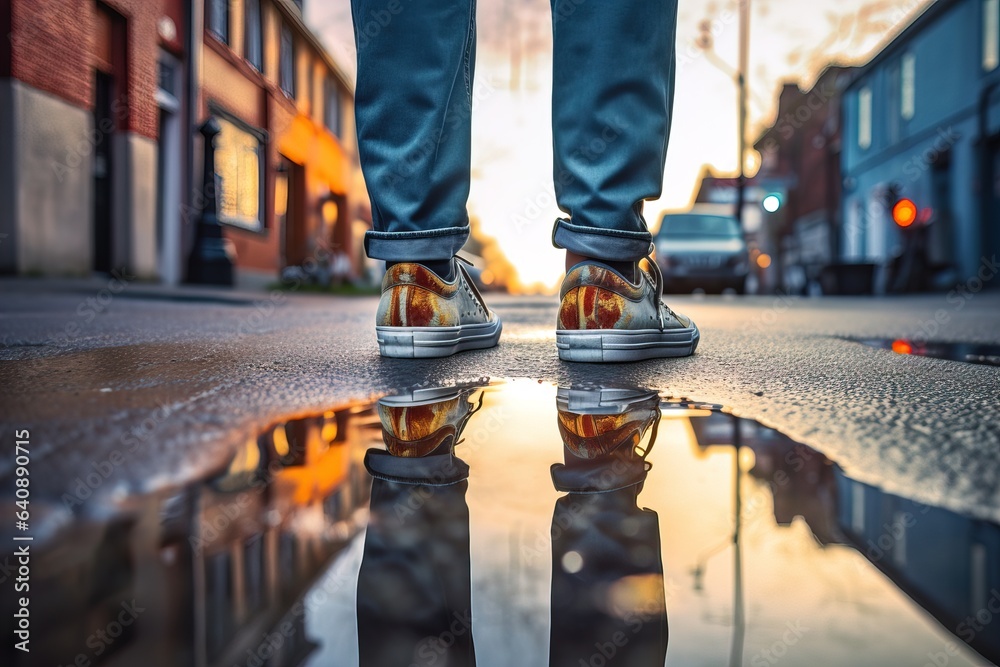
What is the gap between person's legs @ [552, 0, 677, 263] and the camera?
1.44 m

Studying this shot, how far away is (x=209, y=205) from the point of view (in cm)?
955

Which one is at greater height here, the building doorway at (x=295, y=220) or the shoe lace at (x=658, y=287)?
the building doorway at (x=295, y=220)

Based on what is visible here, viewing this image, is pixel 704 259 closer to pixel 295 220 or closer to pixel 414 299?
pixel 295 220

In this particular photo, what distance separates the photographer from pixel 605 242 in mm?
1502

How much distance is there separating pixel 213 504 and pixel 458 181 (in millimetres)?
1163

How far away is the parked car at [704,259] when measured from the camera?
10.7 m

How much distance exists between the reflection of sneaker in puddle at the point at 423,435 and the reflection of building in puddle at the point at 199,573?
5 cm

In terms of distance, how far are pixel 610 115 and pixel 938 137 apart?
16.2 metres

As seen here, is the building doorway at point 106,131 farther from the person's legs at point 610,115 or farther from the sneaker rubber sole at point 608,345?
the sneaker rubber sole at point 608,345

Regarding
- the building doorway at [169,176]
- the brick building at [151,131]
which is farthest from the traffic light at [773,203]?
the building doorway at [169,176]

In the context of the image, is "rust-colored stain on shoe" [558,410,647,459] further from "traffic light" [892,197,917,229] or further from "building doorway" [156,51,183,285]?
"traffic light" [892,197,917,229]

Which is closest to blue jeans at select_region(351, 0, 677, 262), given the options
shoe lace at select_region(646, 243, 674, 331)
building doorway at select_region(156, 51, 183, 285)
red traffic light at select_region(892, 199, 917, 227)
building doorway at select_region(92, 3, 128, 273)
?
shoe lace at select_region(646, 243, 674, 331)

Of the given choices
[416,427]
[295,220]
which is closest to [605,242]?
[416,427]

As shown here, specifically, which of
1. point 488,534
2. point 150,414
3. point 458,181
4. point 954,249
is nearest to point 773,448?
point 488,534
